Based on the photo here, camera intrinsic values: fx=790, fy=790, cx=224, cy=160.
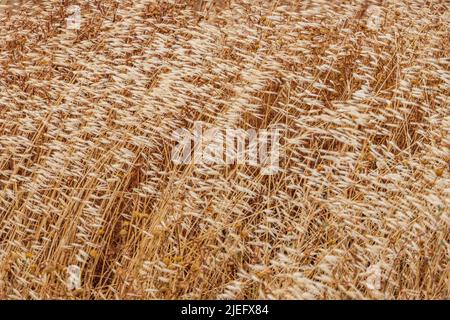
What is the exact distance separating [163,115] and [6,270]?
1.01 metres

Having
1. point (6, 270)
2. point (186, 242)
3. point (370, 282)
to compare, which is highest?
point (370, 282)

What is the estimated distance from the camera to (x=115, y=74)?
3.83m

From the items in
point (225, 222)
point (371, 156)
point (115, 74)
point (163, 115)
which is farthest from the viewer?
point (115, 74)

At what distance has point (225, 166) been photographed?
329 cm

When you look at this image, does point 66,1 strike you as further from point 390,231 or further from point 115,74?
point 390,231

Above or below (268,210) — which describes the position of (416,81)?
above

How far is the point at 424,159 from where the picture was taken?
10.3ft

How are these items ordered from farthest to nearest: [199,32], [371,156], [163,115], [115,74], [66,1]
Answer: [66,1] → [199,32] → [115,74] → [163,115] → [371,156]

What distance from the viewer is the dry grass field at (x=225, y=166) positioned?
2840 millimetres

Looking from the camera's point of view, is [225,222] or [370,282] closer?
[370,282]

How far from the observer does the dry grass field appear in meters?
2.84

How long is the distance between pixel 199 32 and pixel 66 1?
35.5 inches

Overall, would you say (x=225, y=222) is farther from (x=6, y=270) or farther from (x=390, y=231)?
(x=6, y=270)

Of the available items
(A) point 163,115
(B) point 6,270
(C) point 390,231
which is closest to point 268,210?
(C) point 390,231
